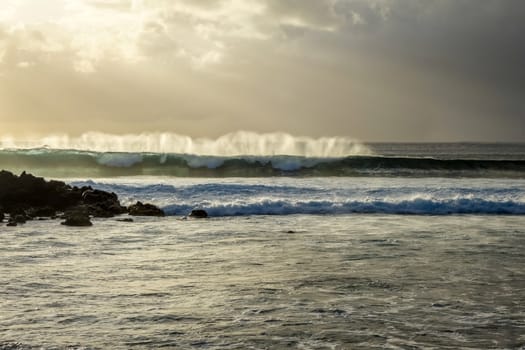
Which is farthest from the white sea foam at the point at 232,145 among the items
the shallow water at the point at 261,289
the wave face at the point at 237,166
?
the shallow water at the point at 261,289

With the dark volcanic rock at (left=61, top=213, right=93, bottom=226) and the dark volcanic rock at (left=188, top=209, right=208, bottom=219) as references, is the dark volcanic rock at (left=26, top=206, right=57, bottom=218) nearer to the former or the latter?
the dark volcanic rock at (left=61, top=213, right=93, bottom=226)

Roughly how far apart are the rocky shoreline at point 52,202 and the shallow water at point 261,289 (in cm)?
387

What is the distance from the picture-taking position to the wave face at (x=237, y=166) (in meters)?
41.6

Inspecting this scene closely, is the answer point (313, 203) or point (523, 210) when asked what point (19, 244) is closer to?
point (313, 203)

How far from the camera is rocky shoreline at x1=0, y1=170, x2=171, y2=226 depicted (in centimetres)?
2036

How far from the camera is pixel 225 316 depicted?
25.8 ft

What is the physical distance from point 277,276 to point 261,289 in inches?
40.4

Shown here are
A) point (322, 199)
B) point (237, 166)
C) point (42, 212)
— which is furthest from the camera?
point (237, 166)

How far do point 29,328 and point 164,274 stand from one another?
3.45 meters

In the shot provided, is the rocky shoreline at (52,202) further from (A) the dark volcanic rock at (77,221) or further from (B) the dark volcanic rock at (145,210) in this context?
(A) the dark volcanic rock at (77,221)

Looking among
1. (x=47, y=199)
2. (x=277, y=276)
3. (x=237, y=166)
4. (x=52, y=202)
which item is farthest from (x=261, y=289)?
(x=237, y=166)

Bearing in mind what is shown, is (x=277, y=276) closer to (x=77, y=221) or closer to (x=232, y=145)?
(x=77, y=221)

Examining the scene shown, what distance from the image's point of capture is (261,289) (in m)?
9.41

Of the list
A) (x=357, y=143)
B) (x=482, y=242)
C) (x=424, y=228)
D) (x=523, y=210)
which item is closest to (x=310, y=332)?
(x=482, y=242)
